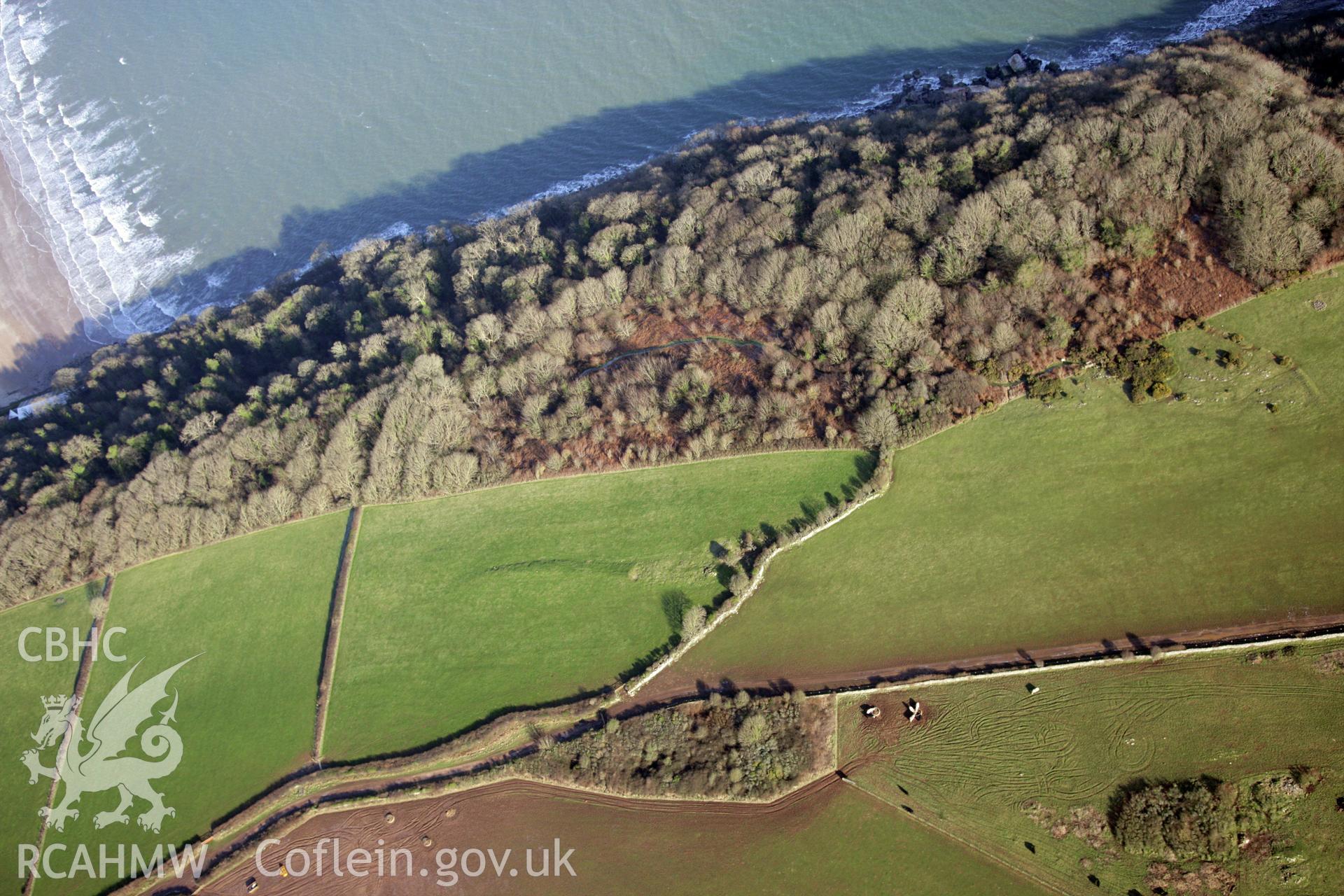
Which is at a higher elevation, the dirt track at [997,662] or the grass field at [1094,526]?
the grass field at [1094,526]

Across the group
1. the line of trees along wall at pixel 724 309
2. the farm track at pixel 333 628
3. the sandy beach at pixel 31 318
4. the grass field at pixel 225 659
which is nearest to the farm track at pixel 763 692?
the grass field at pixel 225 659

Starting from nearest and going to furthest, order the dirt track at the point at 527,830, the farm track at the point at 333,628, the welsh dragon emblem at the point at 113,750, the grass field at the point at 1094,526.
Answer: the dirt track at the point at 527,830 → the grass field at the point at 1094,526 → the farm track at the point at 333,628 → the welsh dragon emblem at the point at 113,750

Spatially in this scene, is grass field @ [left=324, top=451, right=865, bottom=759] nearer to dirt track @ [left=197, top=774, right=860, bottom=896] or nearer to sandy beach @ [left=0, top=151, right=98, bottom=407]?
dirt track @ [left=197, top=774, right=860, bottom=896]

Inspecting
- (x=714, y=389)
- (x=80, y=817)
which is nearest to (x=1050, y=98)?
(x=714, y=389)

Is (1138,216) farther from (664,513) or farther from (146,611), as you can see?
(146,611)

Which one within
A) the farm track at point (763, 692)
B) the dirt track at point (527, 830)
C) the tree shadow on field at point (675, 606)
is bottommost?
the dirt track at point (527, 830)

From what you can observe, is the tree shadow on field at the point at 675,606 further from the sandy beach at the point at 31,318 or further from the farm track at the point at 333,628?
the sandy beach at the point at 31,318
